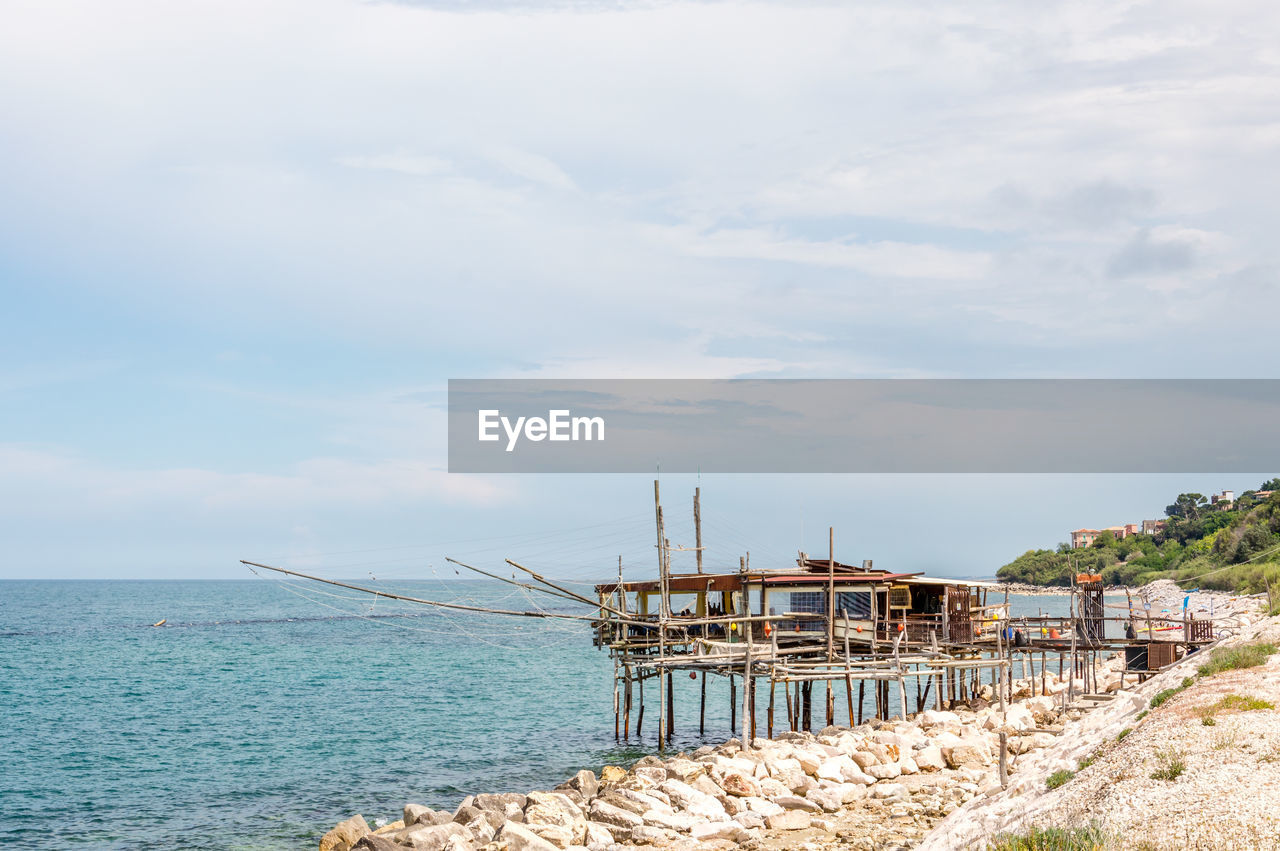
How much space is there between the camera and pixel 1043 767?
1870 centimetres

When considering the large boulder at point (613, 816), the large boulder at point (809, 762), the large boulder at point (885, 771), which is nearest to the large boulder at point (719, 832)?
the large boulder at point (613, 816)

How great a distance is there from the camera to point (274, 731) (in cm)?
4559

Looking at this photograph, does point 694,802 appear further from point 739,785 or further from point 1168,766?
point 1168,766

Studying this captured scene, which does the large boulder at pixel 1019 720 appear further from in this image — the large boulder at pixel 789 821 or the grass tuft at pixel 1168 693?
the large boulder at pixel 789 821

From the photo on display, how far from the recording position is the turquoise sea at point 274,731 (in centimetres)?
3019

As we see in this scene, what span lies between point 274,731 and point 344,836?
24039mm

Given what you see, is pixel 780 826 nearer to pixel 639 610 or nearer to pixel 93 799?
pixel 639 610

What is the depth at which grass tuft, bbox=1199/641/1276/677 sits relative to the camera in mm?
22094

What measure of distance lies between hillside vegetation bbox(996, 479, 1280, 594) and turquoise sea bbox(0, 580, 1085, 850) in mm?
48331

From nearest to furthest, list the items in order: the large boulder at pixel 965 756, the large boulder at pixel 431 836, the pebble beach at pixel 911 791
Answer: the pebble beach at pixel 911 791, the large boulder at pixel 431 836, the large boulder at pixel 965 756

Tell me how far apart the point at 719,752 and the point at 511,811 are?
28.7 feet

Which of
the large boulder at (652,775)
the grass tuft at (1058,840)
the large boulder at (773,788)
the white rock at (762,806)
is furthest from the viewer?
the large boulder at (652,775)

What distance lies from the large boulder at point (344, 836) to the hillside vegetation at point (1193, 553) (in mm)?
60348

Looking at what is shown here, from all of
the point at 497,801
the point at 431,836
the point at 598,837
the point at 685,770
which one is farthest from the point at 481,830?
the point at 685,770
